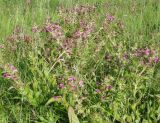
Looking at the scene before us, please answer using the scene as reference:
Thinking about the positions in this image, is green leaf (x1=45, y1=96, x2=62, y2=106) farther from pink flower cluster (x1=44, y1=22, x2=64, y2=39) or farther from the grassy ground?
pink flower cluster (x1=44, y1=22, x2=64, y2=39)

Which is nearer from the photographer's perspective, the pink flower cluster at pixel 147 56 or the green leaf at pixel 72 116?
the green leaf at pixel 72 116

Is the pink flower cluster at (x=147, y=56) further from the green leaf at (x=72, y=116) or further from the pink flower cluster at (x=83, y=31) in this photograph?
the green leaf at (x=72, y=116)

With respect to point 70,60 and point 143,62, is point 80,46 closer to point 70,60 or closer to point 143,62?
point 70,60

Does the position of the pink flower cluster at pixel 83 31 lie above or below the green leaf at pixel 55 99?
above

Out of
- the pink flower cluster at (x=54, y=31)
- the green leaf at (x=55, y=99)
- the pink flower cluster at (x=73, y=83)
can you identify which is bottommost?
the green leaf at (x=55, y=99)

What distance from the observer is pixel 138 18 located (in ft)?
15.0

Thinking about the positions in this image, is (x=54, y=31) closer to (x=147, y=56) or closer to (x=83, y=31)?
(x=83, y=31)

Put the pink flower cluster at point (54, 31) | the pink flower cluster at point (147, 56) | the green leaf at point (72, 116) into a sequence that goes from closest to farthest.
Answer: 1. the green leaf at point (72, 116)
2. the pink flower cluster at point (147, 56)
3. the pink flower cluster at point (54, 31)

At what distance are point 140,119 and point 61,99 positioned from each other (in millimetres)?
580

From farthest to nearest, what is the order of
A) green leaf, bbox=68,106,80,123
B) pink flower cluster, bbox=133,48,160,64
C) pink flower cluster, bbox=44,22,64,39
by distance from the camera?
pink flower cluster, bbox=44,22,64,39
pink flower cluster, bbox=133,48,160,64
green leaf, bbox=68,106,80,123

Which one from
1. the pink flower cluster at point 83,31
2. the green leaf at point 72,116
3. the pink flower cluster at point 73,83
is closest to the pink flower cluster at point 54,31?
the pink flower cluster at point 83,31

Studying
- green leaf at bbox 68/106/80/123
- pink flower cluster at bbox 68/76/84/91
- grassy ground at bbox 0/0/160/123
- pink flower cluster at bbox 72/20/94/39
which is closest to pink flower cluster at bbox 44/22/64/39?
grassy ground at bbox 0/0/160/123

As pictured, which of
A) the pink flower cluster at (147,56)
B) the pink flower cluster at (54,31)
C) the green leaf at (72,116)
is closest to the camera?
the green leaf at (72,116)

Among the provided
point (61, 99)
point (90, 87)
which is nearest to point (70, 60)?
point (90, 87)
